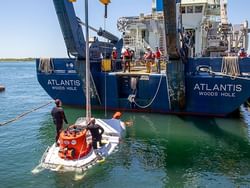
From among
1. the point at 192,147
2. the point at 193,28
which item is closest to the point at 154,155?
the point at 192,147

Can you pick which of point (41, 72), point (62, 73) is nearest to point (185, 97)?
point (62, 73)

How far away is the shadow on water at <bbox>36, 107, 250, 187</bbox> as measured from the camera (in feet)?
26.4

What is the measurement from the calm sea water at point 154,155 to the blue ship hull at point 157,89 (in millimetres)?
596

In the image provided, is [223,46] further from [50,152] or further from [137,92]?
[50,152]

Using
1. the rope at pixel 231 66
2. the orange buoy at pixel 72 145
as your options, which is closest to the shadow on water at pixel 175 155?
the orange buoy at pixel 72 145

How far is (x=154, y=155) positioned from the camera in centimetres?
1000

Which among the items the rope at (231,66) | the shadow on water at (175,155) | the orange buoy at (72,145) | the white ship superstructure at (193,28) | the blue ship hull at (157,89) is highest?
the white ship superstructure at (193,28)

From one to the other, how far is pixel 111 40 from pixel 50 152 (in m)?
14.3

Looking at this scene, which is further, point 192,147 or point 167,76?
point 167,76

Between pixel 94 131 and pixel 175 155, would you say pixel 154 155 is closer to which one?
pixel 175 155

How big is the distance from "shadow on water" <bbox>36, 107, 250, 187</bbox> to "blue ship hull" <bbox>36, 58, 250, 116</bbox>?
735mm

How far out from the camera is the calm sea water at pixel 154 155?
7945 mm

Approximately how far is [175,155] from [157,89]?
535 centimetres

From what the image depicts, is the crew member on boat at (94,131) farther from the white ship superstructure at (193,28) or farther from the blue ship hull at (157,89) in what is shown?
the white ship superstructure at (193,28)
